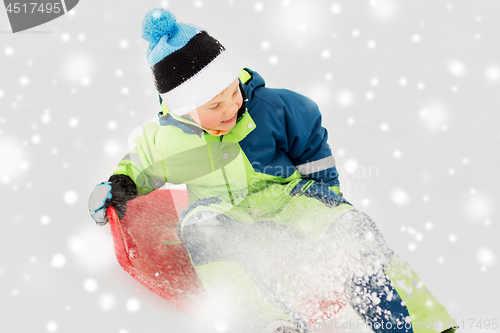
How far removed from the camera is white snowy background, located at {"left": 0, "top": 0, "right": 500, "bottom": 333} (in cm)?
130

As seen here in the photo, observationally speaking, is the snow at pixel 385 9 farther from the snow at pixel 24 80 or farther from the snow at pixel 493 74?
the snow at pixel 24 80

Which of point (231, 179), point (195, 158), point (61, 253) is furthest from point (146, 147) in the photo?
point (61, 253)

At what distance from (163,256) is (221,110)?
47 cm

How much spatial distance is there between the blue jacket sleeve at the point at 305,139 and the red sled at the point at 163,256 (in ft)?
1.08

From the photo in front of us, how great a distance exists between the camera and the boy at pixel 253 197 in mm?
897

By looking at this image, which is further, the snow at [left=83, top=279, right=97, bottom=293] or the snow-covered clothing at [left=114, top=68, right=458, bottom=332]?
the snow at [left=83, top=279, right=97, bottom=293]

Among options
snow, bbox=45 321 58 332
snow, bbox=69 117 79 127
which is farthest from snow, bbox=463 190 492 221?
snow, bbox=69 117 79 127

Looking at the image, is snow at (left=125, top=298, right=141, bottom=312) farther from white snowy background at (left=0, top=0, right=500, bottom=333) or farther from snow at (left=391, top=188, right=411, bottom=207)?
snow at (left=391, top=188, right=411, bottom=207)

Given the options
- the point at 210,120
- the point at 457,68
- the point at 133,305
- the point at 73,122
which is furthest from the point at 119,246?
the point at 457,68

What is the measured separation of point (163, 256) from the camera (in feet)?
Answer: 3.79

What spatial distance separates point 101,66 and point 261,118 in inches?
35.2

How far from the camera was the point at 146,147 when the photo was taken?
1.13 m

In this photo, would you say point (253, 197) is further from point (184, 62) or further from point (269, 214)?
point (184, 62)

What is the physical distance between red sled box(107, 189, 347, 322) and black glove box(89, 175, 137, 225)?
0.03 meters
